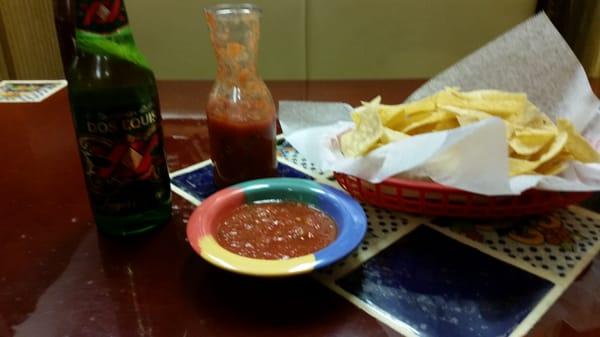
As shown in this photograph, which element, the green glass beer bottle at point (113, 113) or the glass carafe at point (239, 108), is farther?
the glass carafe at point (239, 108)

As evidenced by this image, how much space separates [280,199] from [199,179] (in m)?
0.19

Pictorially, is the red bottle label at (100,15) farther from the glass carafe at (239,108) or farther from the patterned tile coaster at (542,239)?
the patterned tile coaster at (542,239)

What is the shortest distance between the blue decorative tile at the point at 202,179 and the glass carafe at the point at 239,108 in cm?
3

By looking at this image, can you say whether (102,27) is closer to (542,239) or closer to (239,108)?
(239,108)

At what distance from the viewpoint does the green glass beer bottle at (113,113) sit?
524 mm

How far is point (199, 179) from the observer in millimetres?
757

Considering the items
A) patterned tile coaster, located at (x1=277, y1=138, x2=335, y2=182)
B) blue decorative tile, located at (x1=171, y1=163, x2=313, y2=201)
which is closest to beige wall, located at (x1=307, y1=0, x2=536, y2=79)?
patterned tile coaster, located at (x1=277, y1=138, x2=335, y2=182)

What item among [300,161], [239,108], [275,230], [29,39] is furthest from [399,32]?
[29,39]

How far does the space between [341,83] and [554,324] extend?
35.6 inches

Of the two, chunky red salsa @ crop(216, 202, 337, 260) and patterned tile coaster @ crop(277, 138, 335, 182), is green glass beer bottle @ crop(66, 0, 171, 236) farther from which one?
patterned tile coaster @ crop(277, 138, 335, 182)

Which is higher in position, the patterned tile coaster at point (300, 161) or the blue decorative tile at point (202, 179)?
the blue decorative tile at point (202, 179)

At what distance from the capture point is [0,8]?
2.16m

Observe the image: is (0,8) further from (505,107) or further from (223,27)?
(505,107)

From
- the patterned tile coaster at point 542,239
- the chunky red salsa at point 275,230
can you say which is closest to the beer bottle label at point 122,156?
the chunky red salsa at point 275,230
